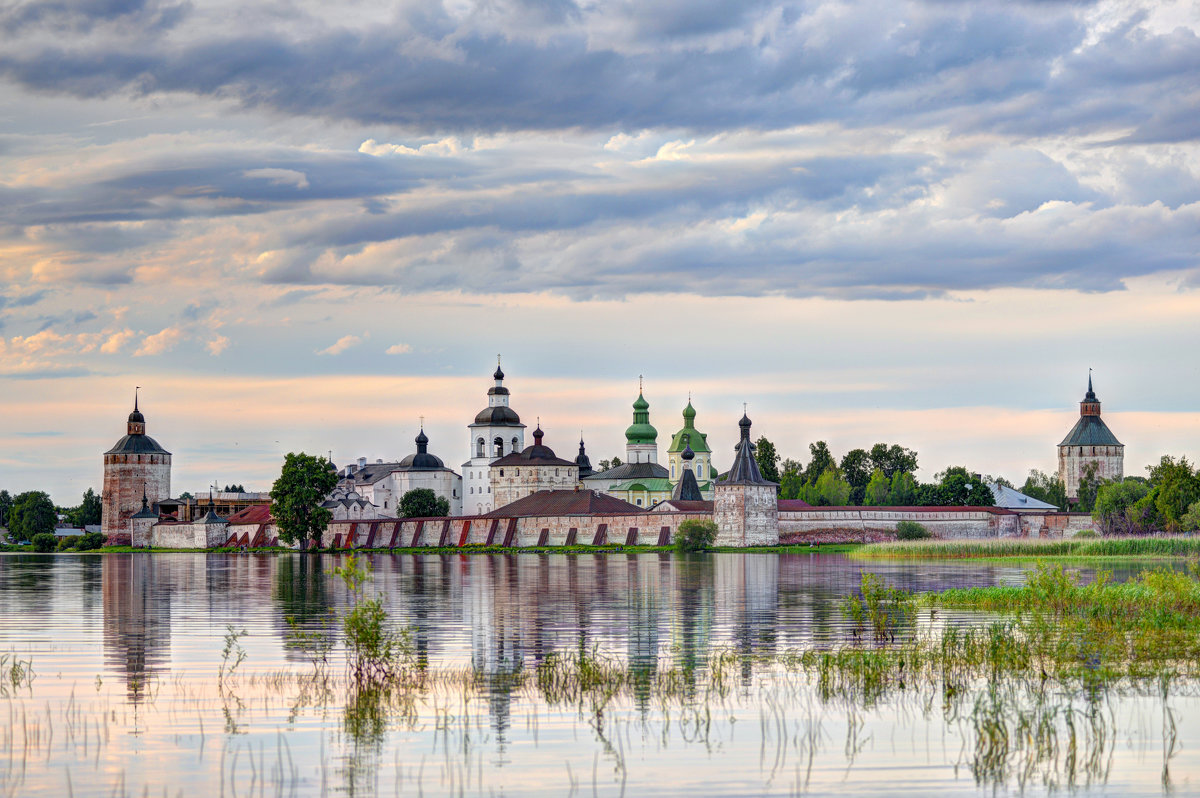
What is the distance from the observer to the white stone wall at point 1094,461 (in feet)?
389

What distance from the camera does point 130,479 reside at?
103 metres

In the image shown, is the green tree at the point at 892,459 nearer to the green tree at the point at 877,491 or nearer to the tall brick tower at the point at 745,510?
the green tree at the point at 877,491

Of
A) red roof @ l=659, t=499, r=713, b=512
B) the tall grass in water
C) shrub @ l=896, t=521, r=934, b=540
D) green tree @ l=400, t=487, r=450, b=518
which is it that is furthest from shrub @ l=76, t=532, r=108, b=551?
the tall grass in water

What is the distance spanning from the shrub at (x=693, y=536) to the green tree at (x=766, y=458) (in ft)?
79.8

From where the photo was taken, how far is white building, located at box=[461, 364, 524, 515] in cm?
9731

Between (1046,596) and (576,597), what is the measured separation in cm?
1233

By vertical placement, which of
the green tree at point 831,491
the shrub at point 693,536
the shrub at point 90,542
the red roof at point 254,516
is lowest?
the shrub at point 90,542

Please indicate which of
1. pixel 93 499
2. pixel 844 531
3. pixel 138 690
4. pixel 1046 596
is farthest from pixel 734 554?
pixel 93 499

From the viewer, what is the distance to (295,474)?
69.6 metres

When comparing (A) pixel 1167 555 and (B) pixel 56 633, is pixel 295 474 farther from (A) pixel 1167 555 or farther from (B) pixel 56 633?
(B) pixel 56 633

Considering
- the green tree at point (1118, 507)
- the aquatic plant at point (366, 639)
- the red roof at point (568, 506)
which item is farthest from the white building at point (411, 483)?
the aquatic plant at point (366, 639)

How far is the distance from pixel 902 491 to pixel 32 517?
59.3 meters

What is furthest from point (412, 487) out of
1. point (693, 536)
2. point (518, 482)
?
point (693, 536)

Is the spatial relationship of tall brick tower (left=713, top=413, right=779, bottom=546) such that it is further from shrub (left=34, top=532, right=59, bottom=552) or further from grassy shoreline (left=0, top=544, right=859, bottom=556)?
shrub (left=34, top=532, right=59, bottom=552)
